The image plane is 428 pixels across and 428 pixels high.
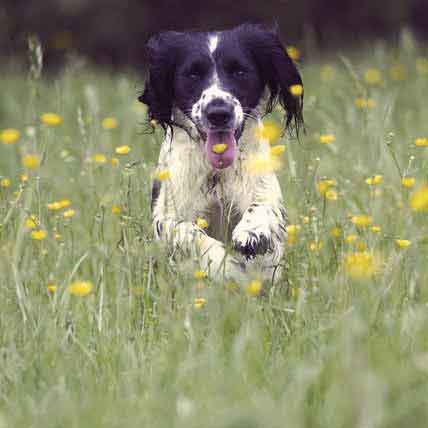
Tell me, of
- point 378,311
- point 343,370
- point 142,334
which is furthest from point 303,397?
point 142,334

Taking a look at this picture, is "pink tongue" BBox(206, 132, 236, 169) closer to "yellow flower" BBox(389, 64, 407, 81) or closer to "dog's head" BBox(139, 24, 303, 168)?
"dog's head" BBox(139, 24, 303, 168)

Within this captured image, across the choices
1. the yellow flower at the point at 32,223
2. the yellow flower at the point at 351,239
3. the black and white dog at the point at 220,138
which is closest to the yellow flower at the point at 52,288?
the yellow flower at the point at 32,223

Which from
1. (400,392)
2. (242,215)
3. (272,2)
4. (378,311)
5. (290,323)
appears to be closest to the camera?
(400,392)

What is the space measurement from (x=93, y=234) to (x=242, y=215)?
1.88ft

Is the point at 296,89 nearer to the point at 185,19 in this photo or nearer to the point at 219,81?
the point at 219,81

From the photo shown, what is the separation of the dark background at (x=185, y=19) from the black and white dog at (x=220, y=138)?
6296 mm

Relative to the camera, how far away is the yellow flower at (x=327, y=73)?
7.46m

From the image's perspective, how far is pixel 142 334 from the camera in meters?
2.97

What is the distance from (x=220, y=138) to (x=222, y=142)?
0.05 ft

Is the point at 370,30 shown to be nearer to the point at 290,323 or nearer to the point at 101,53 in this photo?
the point at 101,53

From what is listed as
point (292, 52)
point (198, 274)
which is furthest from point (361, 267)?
point (292, 52)

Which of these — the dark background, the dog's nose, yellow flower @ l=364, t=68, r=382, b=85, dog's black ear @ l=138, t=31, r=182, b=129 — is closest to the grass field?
dog's black ear @ l=138, t=31, r=182, b=129

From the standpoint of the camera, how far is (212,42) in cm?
360

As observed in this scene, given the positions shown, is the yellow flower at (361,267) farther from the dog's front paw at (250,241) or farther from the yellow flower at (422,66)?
the yellow flower at (422,66)
